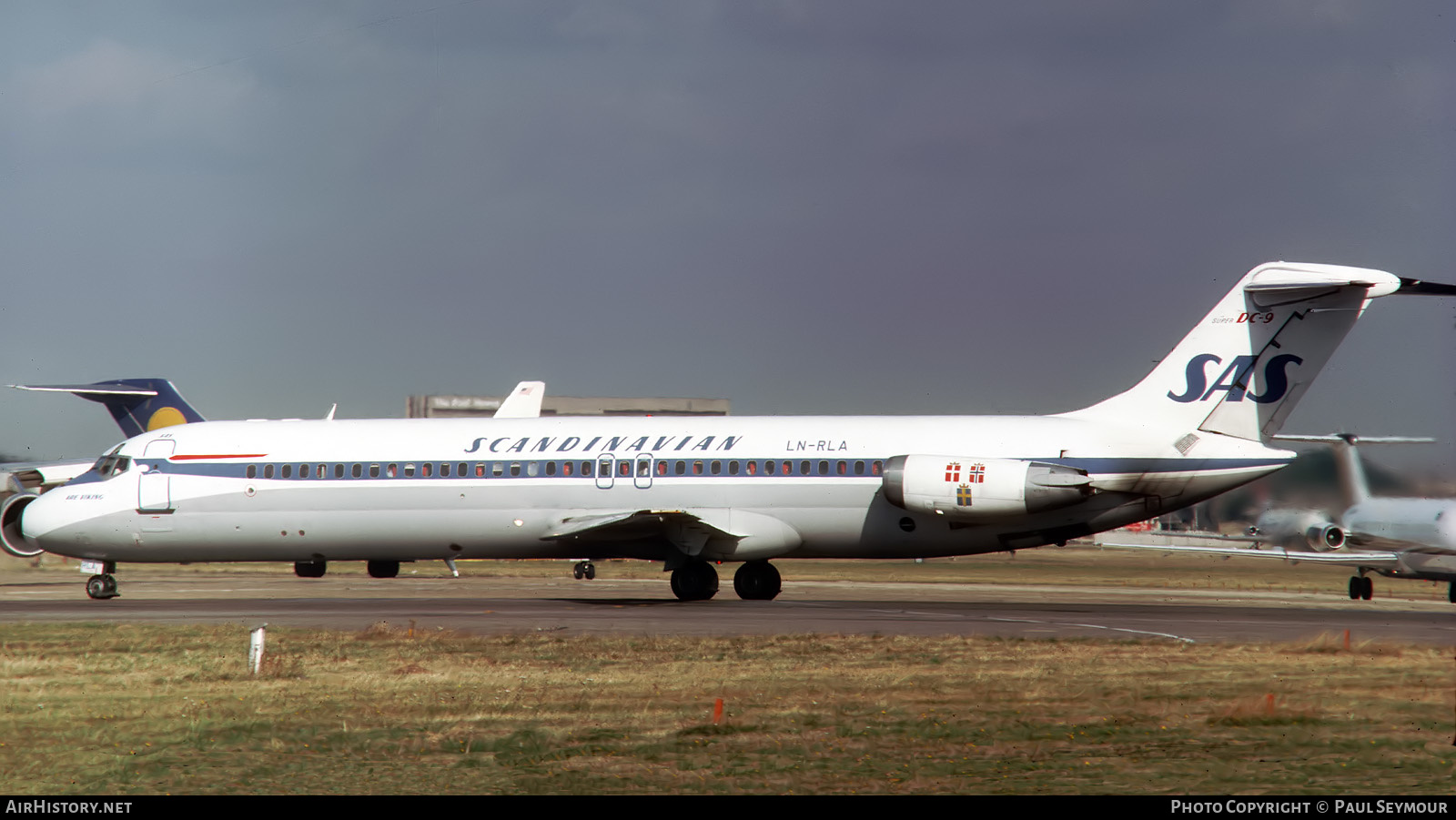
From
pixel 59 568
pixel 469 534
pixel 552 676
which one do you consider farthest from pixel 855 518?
pixel 59 568

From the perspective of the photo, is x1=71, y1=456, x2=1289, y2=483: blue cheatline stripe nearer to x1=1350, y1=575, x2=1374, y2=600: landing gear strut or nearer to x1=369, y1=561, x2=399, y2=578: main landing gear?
x1=369, y1=561, x2=399, y2=578: main landing gear

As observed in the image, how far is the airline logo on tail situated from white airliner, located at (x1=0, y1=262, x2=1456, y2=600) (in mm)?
34

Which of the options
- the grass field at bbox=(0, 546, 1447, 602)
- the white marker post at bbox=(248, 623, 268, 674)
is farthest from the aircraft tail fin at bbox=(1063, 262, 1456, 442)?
the white marker post at bbox=(248, 623, 268, 674)

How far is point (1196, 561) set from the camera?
51594 mm

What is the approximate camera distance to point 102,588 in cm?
3030

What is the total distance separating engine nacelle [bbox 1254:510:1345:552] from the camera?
914 inches

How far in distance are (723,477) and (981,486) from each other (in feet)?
17.0

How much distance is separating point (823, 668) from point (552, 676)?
3.21 metres

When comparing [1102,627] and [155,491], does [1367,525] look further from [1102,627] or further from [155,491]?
[155,491]

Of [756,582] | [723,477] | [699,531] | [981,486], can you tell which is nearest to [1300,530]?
[981,486]

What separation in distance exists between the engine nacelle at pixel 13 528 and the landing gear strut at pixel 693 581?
1742cm

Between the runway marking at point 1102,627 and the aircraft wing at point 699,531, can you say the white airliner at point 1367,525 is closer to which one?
the runway marking at point 1102,627

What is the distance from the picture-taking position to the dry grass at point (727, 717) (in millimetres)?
10148

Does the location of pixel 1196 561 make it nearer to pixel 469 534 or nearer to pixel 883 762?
pixel 469 534
